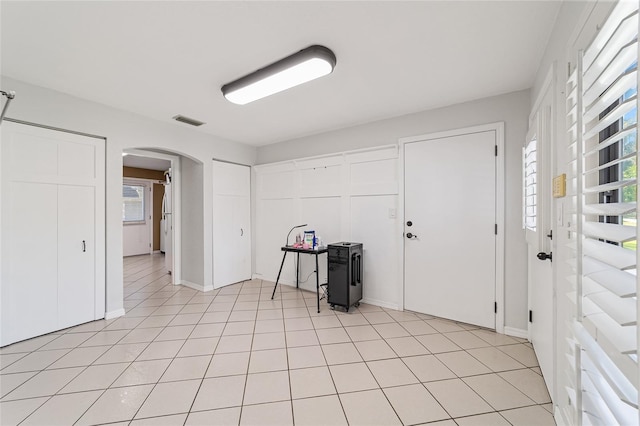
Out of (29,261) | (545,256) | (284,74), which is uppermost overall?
(284,74)

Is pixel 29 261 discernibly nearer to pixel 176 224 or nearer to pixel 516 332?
pixel 176 224

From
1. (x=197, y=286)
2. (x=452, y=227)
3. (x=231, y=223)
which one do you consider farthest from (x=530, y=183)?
(x=197, y=286)

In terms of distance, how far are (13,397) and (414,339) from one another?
3166 millimetres

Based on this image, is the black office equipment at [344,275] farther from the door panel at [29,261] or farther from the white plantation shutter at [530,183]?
the door panel at [29,261]

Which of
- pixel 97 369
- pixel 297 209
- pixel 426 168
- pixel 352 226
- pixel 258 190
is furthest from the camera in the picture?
pixel 258 190

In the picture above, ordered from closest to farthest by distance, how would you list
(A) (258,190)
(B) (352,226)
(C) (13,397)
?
(C) (13,397) → (B) (352,226) → (A) (258,190)

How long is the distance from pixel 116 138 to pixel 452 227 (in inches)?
164

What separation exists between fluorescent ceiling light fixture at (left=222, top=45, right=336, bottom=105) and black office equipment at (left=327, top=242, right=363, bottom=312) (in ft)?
6.46

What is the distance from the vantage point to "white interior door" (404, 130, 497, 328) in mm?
2785

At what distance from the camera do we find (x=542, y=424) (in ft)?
5.06

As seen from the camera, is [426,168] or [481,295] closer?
[481,295]

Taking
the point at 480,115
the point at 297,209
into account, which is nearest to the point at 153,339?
the point at 297,209

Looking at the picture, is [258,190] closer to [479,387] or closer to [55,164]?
[55,164]

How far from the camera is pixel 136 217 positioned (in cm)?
762
